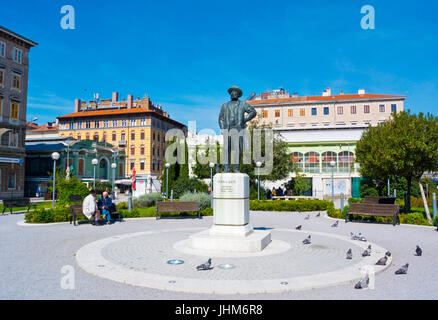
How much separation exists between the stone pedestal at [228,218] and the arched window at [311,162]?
3334 cm

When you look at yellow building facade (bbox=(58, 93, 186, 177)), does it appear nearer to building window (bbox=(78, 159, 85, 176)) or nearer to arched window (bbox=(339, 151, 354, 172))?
building window (bbox=(78, 159, 85, 176))

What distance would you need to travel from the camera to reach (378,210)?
1370 cm

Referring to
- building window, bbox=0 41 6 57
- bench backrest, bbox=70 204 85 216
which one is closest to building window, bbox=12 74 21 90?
building window, bbox=0 41 6 57

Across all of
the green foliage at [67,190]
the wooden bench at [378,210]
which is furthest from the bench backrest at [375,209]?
the green foliage at [67,190]

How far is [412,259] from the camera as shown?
23.9 ft

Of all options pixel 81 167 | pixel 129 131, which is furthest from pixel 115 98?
pixel 81 167

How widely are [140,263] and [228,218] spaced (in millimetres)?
2613

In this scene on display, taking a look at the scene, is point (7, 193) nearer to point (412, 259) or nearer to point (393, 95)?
point (412, 259)

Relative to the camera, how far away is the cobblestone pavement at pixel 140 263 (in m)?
4.87

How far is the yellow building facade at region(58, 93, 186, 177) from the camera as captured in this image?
61875 mm

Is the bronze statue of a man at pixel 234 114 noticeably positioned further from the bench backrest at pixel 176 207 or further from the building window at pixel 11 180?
the building window at pixel 11 180

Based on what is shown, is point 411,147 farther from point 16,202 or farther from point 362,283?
point 16,202
